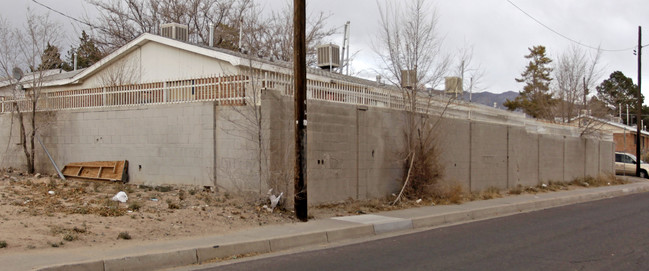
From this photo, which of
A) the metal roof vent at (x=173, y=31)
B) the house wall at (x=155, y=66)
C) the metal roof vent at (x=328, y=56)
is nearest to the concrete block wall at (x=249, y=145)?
the house wall at (x=155, y=66)

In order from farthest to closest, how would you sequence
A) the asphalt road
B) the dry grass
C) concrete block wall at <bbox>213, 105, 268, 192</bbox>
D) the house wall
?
the dry grass
the house wall
concrete block wall at <bbox>213, 105, 268, 192</bbox>
the asphalt road

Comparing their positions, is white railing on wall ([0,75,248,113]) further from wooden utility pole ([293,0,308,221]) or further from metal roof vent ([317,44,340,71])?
metal roof vent ([317,44,340,71])

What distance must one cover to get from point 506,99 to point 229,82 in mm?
54393

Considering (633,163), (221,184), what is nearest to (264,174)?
(221,184)

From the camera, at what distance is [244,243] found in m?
8.06

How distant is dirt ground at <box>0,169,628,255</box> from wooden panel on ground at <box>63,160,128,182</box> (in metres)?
0.45

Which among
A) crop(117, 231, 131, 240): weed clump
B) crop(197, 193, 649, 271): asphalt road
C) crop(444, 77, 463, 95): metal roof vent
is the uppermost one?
crop(444, 77, 463, 95): metal roof vent

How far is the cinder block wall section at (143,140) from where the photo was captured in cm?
1231

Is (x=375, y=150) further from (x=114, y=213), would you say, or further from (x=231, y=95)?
(x=114, y=213)

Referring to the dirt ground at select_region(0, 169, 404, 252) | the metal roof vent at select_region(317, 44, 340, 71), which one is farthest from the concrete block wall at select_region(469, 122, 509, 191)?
the dirt ground at select_region(0, 169, 404, 252)

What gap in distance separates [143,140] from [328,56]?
915cm

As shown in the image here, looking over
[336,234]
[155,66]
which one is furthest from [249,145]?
[155,66]

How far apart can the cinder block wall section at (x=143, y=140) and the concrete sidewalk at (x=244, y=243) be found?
3.60m

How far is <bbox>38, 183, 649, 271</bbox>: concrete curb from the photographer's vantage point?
6801 mm
